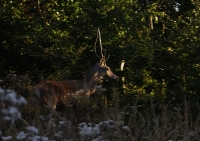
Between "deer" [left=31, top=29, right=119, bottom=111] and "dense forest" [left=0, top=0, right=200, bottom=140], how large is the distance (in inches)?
15.6

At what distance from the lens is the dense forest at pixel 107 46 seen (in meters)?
14.3

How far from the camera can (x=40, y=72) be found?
14.9 metres

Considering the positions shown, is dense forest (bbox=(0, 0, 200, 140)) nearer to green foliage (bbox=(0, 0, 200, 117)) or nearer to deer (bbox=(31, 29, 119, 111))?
green foliage (bbox=(0, 0, 200, 117))

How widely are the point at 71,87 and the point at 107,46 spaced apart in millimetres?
2035

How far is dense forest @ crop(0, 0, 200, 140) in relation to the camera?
46.8 ft

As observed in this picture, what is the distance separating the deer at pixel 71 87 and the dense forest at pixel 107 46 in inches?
15.6

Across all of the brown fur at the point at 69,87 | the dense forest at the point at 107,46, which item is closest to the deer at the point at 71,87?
the brown fur at the point at 69,87

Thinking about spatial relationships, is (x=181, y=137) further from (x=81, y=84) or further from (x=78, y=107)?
(x=81, y=84)

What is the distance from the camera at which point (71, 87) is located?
12.9 metres

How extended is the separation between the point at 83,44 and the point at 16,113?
29.5 feet

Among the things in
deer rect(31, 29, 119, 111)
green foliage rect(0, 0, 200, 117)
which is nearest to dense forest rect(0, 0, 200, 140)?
green foliage rect(0, 0, 200, 117)

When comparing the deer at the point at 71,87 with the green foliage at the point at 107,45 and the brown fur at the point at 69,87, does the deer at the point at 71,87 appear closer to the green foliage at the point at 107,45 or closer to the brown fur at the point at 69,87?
the brown fur at the point at 69,87

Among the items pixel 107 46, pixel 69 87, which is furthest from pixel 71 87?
pixel 107 46

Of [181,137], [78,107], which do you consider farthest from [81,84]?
[181,137]
